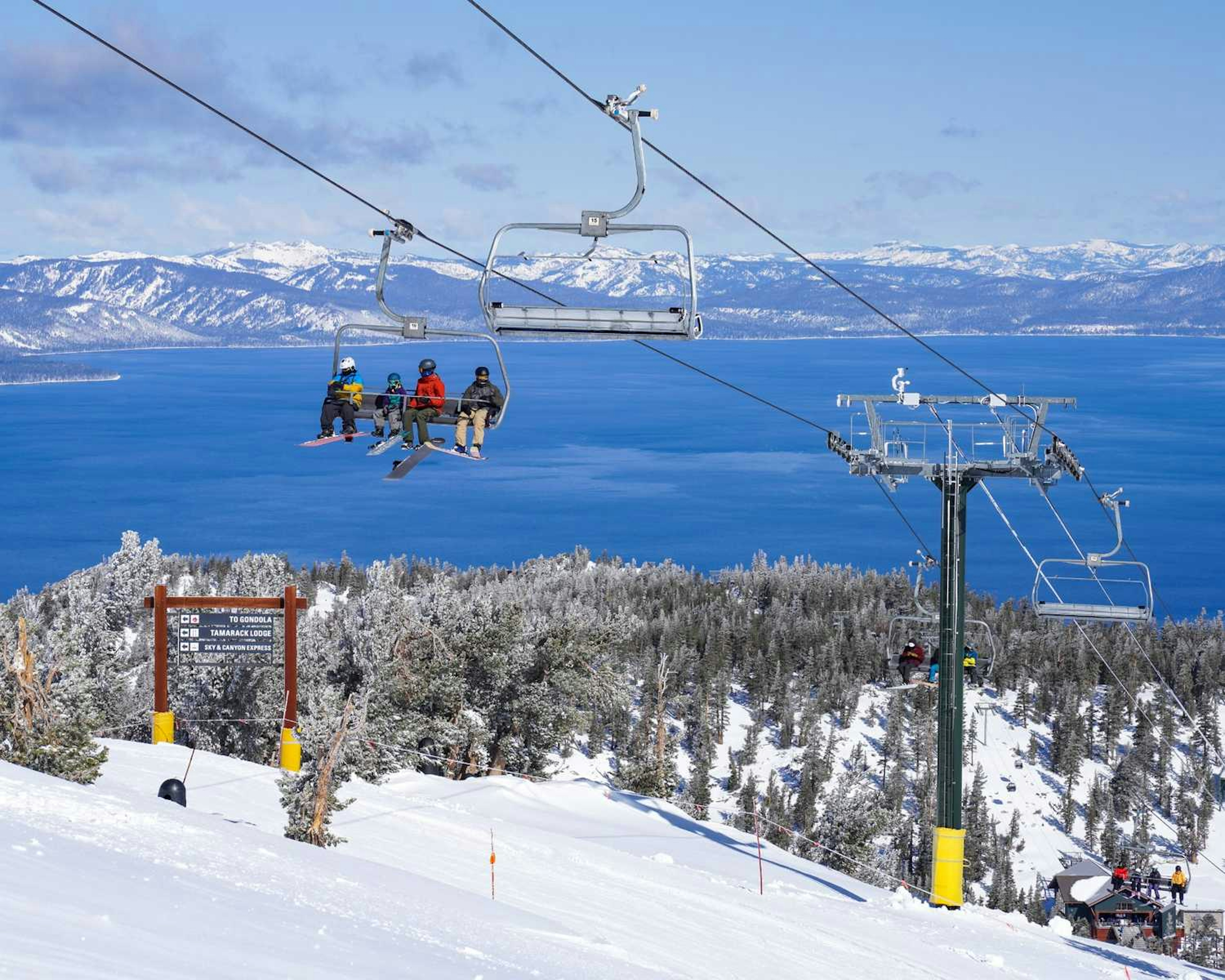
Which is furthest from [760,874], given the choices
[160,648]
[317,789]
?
[160,648]

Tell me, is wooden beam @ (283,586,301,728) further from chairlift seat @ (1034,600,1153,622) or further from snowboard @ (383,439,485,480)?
chairlift seat @ (1034,600,1153,622)

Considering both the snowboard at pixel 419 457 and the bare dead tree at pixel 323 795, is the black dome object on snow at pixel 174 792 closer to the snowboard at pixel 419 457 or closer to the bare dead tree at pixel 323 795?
the bare dead tree at pixel 323 795

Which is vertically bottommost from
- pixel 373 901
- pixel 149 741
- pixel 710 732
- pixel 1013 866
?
pixel 1013 866

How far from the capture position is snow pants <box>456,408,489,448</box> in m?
14.8

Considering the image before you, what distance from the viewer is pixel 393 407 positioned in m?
15.4

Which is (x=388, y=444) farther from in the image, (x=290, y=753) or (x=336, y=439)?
(x=290, y=753)

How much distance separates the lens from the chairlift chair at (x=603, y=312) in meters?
11.1

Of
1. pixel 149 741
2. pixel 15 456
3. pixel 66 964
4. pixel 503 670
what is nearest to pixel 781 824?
pixel 503 670

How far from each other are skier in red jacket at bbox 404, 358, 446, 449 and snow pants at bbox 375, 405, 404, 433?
0.44 feet

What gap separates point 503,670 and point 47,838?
2075 centimetres

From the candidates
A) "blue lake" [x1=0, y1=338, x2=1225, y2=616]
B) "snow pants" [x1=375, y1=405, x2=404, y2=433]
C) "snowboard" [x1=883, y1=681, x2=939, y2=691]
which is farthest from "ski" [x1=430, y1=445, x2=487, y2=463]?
"blue lake" [x1=0, y1=338, x2=1225, y2=616]

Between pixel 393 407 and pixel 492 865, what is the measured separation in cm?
509

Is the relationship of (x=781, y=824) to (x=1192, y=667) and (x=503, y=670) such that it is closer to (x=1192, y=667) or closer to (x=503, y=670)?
(x=503, y=670)

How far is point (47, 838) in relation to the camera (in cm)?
1206
